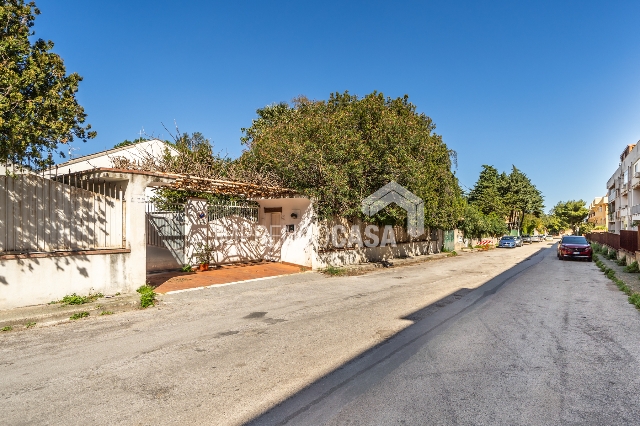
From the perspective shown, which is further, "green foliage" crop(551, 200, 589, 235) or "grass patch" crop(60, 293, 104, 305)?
"green foliage" crop(551, 200, 589, 235)

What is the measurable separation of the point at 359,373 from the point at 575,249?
22605mm

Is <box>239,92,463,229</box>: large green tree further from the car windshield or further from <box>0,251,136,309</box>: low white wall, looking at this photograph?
the car windshield

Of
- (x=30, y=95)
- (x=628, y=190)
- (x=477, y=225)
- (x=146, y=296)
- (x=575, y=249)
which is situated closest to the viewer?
(x=30, y=95)

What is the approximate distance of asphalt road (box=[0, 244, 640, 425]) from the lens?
12.3ft

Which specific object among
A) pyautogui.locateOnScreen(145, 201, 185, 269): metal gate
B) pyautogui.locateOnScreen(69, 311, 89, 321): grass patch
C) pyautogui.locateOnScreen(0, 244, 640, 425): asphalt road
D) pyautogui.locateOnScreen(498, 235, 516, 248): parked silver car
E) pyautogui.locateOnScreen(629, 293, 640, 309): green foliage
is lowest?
pyautogui.locateOnScreen(498, 235, 516, 248): parked silver car

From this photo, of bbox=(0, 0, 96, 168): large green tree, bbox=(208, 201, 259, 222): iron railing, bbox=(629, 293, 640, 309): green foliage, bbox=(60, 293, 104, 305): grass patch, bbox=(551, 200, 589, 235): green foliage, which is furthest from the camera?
bbox=(551, 200, 589, 235): green foliage

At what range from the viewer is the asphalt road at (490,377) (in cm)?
365

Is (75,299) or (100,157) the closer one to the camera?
(75,299)

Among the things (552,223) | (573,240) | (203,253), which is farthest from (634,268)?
(552,223)

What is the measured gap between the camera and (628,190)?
38.1 metres

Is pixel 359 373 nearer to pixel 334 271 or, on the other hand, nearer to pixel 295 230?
pixel 334 271

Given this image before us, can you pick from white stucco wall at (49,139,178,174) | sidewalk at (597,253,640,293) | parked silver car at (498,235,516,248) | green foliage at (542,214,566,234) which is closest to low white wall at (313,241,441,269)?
white stucco wall at (49,139,178,174)

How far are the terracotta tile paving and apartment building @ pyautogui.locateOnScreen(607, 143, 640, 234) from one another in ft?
93.1

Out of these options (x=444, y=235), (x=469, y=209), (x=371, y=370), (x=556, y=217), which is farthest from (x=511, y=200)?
(x=371, y=370)
